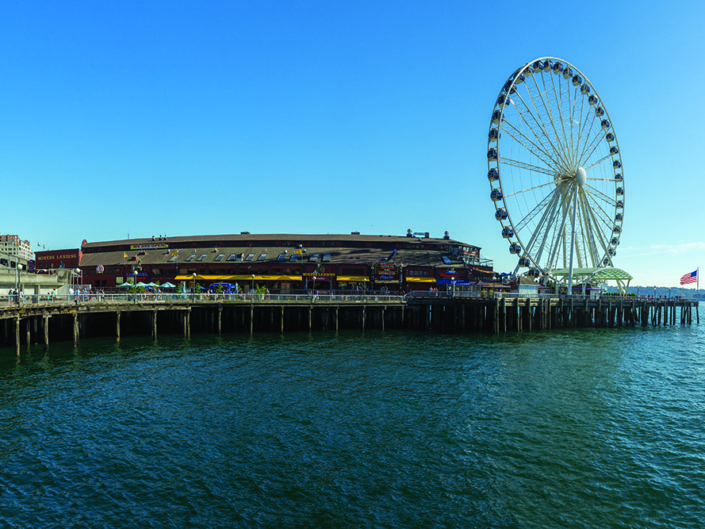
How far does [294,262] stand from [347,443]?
65.8 metres

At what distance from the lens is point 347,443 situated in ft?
66.3

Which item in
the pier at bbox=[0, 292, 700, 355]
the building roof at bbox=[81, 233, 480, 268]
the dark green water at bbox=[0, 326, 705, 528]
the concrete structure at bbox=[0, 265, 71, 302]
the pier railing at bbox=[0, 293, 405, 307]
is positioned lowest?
the dark green water at bbox=[0, 326, 705, 528]

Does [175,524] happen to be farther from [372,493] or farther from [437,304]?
[437,304]

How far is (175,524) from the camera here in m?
14.1

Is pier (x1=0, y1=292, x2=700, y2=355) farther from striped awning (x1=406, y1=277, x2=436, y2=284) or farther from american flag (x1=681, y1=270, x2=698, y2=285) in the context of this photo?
striped awning (x1=406, y1=277, x2=436, y2=284)

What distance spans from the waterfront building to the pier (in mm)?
12366

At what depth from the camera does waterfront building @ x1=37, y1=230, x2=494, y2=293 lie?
3223 inches

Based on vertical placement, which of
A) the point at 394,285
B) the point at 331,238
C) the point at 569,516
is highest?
the point at 331,238

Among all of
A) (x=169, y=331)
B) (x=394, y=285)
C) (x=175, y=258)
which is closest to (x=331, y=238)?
(x=394, y=285)

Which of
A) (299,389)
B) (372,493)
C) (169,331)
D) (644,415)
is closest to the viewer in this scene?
(372,493)

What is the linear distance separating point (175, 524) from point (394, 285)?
2699 inches

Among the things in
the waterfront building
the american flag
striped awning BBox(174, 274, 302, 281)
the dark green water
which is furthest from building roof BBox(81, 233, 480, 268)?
the dark green water

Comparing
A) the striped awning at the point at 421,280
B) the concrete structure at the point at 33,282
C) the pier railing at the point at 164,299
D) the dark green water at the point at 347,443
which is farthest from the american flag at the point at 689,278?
the concrete structure at the point at 33,282

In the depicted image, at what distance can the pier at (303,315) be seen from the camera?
156 feet
